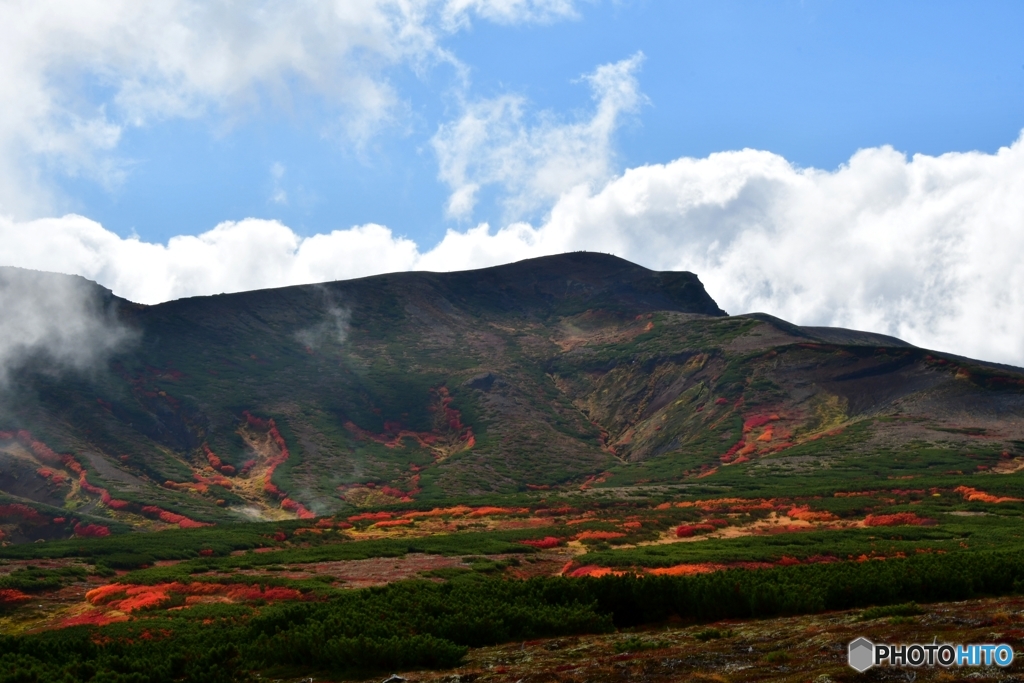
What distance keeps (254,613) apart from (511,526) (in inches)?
1335

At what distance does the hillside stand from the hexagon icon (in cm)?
6556

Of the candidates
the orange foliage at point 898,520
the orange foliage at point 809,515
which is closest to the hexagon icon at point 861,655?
the orange foliage at point 898,520

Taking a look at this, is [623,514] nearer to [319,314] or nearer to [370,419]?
[370,419]

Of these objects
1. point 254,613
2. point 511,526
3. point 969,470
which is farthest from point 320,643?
point 969,470

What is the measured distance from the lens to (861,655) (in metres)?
12.3

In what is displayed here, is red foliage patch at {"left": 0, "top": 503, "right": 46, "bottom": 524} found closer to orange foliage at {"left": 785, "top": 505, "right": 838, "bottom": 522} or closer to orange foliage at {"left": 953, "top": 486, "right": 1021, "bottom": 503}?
orange foliage at {"left": 785, "top": 505, "right": 838, "bottom": 522}

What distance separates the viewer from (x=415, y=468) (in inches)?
4313

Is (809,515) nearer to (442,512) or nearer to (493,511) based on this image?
(493,511)

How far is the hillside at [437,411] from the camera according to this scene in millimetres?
85812

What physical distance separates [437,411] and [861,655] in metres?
121

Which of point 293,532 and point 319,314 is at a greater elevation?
point 319,314

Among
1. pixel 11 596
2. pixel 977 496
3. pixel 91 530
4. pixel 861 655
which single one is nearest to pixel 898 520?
pixel 977 496

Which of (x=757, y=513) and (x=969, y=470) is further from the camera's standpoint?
(x=969, y=470)

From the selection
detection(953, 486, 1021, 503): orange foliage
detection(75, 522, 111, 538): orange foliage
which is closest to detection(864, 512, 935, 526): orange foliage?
detection(953, 486, 1021, 503): orange foliage
